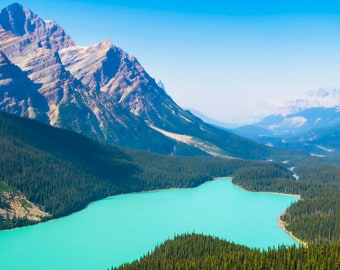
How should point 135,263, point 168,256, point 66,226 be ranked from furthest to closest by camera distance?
Result: 1. point 66,226
2. point 168,256
3. point 135,263

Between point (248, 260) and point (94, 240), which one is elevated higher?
point (248, 260)

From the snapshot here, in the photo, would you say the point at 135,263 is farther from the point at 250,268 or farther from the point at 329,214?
the point at 329,214

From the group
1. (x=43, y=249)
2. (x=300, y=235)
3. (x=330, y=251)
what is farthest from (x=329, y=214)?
Result: (x=43, y=249)

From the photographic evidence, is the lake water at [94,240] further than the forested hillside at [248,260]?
Yes

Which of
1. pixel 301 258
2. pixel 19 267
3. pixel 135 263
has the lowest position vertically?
pixel 19 267

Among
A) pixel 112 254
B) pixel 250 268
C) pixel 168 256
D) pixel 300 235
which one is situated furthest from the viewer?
pixel 300 235

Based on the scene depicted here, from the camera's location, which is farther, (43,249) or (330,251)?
(43,249)

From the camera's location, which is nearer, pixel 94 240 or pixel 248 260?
pixel 248 260

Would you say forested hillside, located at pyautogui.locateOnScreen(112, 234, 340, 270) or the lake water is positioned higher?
forested hillside, located at pyautogui.locateOnScreen(112, 234, 340, 270)

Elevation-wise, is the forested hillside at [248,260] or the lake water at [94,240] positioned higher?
the forested hillside at [248,260]

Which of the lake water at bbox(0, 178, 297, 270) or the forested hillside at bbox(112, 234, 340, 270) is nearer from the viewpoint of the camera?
the forested hillside at bbox(112, 234, 340, 270)

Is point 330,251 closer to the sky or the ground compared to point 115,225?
closer to the sky
